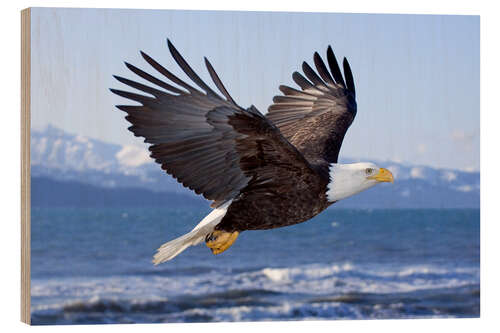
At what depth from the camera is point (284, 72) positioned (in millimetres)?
5766

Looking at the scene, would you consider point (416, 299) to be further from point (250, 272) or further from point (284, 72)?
point (284, 72)

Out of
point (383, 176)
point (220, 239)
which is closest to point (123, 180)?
point (220, 239)

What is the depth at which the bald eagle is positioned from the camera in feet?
13.8

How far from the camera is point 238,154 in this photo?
14.7ft

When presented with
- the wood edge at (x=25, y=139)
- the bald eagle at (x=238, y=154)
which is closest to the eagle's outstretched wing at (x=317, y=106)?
the bald eagle at (x=238, y=154)

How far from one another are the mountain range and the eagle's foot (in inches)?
37.4

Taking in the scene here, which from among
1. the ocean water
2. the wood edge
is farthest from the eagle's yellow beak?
the wood edge

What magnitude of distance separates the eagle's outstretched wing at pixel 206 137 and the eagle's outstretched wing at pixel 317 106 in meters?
0.77

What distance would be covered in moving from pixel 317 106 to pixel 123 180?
4.65ft

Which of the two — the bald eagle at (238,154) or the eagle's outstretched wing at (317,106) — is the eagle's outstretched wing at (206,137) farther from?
the eagle's outstretched wing at (317,106)

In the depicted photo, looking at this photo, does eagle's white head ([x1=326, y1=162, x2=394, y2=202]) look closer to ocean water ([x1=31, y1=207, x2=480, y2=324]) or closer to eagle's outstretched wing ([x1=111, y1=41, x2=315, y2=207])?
eagle's outstretched wing ([x1=111, y1=41, x2=315, y2=207])

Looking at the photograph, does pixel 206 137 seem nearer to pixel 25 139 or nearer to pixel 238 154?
pixel 238 154

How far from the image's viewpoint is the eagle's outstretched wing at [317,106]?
538 cm
